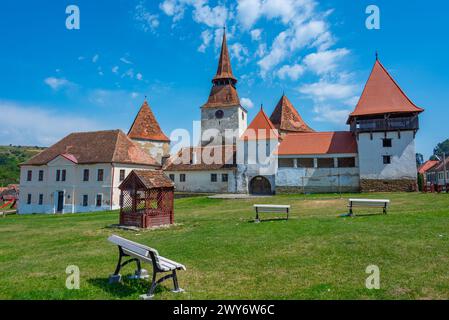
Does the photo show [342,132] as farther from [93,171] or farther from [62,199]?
[62,199]

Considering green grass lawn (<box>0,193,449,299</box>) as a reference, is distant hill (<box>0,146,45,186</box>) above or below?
above

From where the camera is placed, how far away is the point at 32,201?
34.4 meters

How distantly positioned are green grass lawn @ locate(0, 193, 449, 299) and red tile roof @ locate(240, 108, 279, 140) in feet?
71.4

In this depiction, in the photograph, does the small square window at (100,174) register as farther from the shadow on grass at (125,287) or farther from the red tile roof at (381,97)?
the shadow on grass at (125,287)

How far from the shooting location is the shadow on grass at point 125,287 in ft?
18.6

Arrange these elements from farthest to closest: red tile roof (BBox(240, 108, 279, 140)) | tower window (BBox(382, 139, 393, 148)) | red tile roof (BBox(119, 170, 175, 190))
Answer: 1. red tile roof (BBox(240, 108, 279, 140))
2. tower window (BBox(382, 139, 393, 148))
3. red tile roof (BBox(119, 170, 175, 190))

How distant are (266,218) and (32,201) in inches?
1203

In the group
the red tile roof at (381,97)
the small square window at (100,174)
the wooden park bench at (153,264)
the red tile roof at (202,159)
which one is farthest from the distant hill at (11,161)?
the wooden park bench at (153,264)

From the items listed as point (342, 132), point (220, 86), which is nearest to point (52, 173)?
point (220, 86)

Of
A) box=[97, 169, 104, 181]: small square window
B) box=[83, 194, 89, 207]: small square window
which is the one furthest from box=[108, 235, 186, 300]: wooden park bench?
box=[83, 194, 89, 207]: small square window

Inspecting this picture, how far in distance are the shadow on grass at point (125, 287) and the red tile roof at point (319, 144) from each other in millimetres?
27773

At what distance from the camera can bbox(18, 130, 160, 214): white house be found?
103 ft

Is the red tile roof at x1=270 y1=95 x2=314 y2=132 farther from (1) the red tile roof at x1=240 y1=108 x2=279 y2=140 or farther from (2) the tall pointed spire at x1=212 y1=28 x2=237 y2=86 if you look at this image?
(2) the tall pointed spire at x1=212 y1=28 x2=237 y2=86
